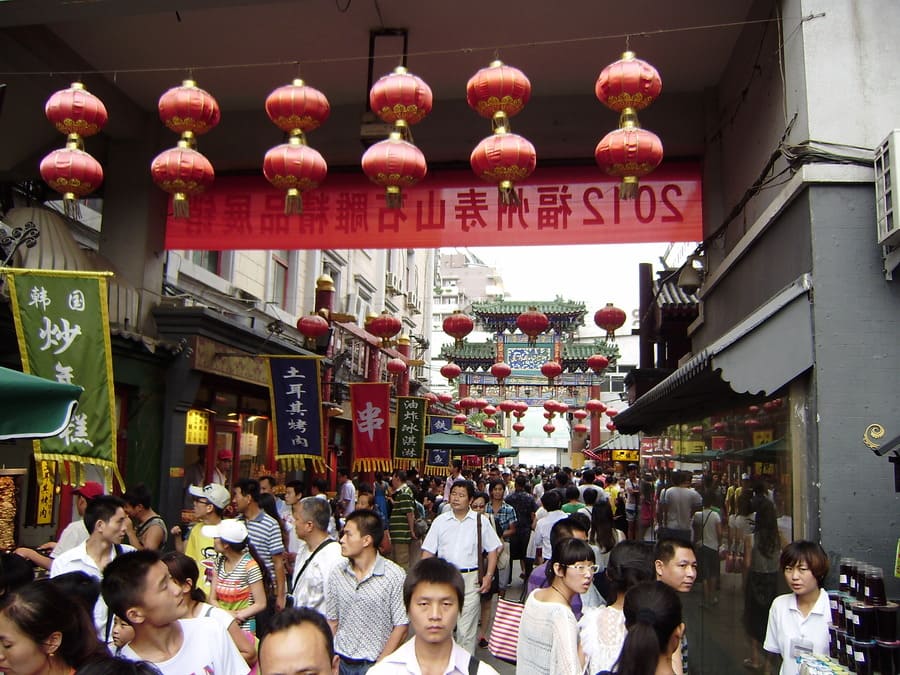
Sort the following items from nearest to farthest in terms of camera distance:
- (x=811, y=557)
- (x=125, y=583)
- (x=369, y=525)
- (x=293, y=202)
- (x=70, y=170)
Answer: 1. (x=125, y=583)
2. (x=811, y=557)
3. (x=369, y=525)
4. (x=293, y=202)
5. (x=70, y=170)

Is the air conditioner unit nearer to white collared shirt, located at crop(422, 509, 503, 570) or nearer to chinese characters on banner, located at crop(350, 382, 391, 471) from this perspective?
white collared shirt, located at crop(422, 509, 503, 570)

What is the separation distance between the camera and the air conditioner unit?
5617 millimetres

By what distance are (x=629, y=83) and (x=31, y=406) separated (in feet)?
17.0

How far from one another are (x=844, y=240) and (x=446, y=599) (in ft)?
15.1

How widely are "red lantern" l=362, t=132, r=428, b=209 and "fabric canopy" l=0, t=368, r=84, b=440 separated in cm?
344

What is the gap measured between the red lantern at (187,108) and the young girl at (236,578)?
378cm

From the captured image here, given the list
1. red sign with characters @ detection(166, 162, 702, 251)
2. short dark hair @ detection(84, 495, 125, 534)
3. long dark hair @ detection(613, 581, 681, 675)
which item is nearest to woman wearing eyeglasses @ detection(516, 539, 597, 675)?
long dark hair @ detection(613, 581, 681, 675)

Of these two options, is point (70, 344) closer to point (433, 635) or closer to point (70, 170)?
point (70, 170)

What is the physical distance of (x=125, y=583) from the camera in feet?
10.7

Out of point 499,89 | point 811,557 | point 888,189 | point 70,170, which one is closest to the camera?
point 811,557

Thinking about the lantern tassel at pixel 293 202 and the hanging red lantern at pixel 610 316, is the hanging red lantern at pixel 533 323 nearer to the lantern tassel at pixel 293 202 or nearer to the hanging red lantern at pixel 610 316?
the hanging red lantern at pixel 610 316

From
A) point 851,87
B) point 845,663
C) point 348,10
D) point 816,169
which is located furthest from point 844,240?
point 348,10

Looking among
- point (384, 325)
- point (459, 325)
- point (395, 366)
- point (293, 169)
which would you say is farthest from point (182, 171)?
point (395, 366)

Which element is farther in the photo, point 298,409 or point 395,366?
point 395,366
